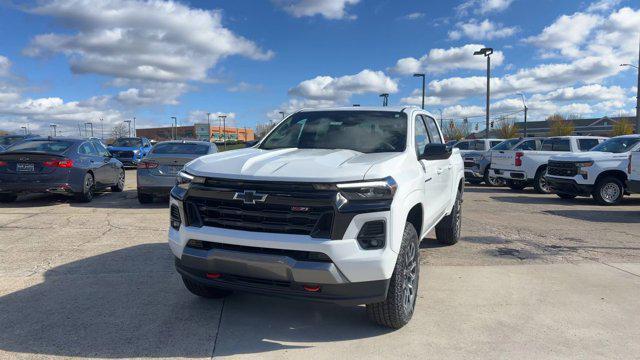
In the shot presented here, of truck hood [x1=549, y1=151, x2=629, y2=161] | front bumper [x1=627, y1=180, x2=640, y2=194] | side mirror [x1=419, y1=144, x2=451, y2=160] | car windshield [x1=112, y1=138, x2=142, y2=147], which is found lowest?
front bumper [x1=627, y1=180, x2=640, y2=194]

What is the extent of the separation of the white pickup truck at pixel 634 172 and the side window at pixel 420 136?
7002mm

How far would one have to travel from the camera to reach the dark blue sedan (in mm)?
9688

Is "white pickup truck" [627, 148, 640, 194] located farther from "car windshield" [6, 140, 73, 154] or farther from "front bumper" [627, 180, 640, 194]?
"car windshield" [6, 140, 73, 154]

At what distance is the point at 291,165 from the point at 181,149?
759 centimetres

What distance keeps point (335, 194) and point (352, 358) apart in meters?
1.18

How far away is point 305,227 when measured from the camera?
132 inches

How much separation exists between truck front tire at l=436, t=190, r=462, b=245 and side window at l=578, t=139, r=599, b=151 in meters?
9.64

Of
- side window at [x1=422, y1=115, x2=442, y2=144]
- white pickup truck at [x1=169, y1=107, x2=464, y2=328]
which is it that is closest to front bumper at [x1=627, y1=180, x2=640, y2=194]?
side window at [x1=422, y1=115, x2=442, y2=144]

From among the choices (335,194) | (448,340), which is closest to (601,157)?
(448,340)

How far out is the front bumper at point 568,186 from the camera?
12.0m

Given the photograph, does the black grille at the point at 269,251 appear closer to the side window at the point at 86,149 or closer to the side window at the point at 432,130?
the side window at the point at 432,130

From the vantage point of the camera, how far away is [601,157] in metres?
11.8

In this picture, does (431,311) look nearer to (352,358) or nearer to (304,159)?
(352,358)

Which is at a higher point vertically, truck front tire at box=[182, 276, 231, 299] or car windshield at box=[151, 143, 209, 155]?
car windshield at box=[151, 143, 209, 155]
